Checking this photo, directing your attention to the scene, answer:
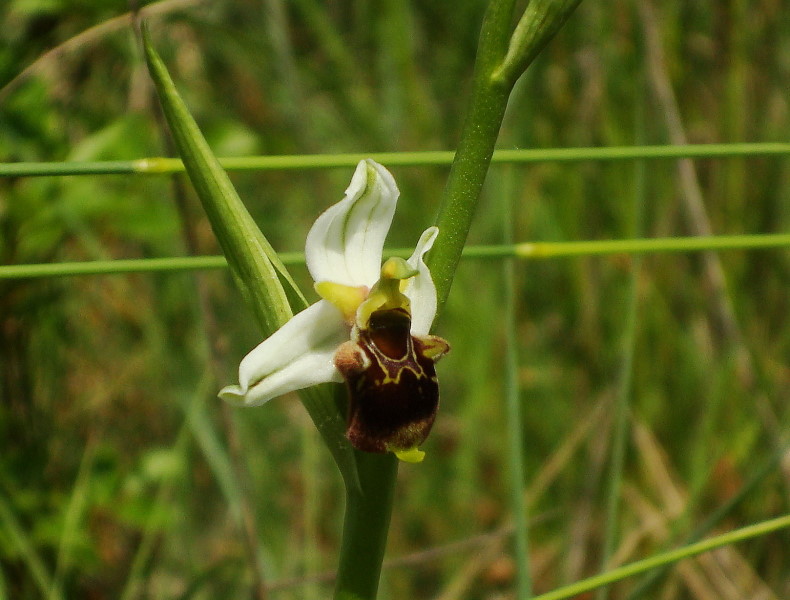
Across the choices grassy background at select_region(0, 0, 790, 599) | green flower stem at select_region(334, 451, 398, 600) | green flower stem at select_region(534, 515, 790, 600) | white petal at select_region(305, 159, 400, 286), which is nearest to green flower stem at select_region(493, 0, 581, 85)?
white petal at select_region(305, 159, 400, 286)

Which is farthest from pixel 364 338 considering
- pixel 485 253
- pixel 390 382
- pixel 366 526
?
pixel 485 253

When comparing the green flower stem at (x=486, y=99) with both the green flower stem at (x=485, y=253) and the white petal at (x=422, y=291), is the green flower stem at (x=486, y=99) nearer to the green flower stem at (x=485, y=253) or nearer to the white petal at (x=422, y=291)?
the white petal at (x=422, y=291)

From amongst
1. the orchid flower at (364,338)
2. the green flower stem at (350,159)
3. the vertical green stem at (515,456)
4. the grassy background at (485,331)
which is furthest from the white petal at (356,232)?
the grassy background at (485,331)

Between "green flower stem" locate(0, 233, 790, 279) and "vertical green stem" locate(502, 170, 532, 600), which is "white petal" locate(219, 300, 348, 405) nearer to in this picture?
"green flower stem" locate(0, 233, 790, 279)

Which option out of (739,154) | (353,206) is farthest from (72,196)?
(739,154)

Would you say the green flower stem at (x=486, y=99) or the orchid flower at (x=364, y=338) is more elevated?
the green flower stem at (x=486, y=99)

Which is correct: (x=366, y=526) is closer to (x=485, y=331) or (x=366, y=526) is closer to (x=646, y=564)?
(x=646, y=564)
